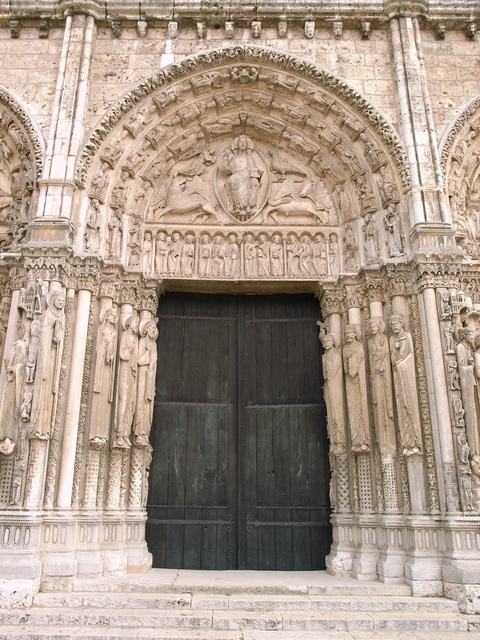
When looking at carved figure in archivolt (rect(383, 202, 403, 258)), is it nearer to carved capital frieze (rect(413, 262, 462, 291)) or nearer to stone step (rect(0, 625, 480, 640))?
carved capital frieze (rect(413, 262, 462, 291))

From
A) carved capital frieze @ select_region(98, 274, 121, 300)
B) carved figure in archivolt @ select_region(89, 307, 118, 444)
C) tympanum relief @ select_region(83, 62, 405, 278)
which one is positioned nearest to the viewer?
carved figure in archivolt @ select_region(89, 307, 118, 444)

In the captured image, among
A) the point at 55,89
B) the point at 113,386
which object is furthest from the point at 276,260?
the point at 55,89

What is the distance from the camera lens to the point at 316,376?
7.34 meters

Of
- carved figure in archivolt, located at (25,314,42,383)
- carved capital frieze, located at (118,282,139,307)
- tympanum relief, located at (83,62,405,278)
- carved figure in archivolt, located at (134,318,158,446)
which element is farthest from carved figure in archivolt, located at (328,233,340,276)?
carved figure in archivolt, located at (25,314,42,383)

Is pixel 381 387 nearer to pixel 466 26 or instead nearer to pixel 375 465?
pixel 375 465

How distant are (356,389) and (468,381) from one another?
126 cm

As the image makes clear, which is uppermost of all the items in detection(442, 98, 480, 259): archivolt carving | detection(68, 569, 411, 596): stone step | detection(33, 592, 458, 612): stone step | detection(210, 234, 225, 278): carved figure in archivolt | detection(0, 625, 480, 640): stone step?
detection(442, 98, 480, 259): archivolt carving

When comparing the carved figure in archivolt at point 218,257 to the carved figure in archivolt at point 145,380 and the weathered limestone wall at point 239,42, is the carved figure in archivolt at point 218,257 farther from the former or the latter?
the weathered limestone wall at point 239,42

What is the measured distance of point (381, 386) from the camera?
639 cm

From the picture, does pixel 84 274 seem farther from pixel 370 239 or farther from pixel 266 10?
pixel 266 10

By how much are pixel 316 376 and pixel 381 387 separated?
44.7 inches

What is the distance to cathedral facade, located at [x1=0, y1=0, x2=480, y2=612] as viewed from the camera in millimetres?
5930

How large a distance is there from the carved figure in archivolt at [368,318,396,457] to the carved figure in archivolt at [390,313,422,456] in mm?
110

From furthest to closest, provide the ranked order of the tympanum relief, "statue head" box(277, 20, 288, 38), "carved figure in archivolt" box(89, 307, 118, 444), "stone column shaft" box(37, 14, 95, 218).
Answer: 1. "statue head" box(277, 20, 288, 38)
2. the tympanum relief
3. "stone column shaft" box(37, 14, 95, 218)
4. "carved figure in archivolt" box(89, 307, 118, 444)
